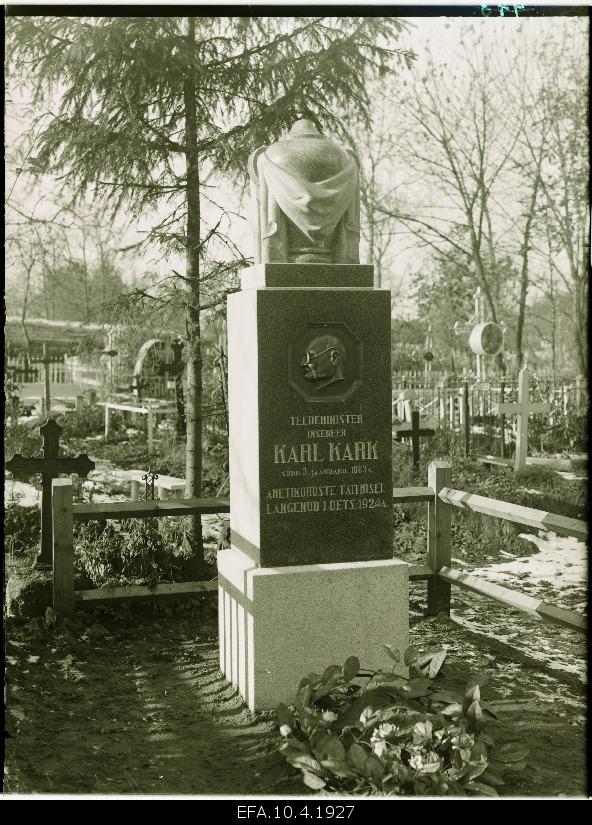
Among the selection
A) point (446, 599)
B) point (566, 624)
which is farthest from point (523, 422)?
point (566, 624)

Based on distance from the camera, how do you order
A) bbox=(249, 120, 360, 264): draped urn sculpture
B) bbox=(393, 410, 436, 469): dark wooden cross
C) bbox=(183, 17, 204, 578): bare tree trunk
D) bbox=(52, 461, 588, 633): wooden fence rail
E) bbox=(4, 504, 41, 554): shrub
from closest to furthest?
bbox=(249, 120, 360, 264): draped urn sculpture
bbox=(52, 461, 588, 633): wooden fence rail
bbox=(4, 504, 41, 554): shrub
bbox=(183, 17, 204, 578): bare tree trunk
bbox=(393, 410, 436, 469): dark wooden cross

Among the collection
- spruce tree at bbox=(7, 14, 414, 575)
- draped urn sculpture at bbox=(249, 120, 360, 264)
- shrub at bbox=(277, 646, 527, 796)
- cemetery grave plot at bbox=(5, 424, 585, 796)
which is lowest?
cemetery grave plot at bbox=(5, 424, 585, 796)

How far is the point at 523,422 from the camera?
44.9 ft

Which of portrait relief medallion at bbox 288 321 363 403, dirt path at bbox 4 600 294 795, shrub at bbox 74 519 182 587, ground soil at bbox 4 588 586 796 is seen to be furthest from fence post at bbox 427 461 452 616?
shrub at bbox 74 519 182 587

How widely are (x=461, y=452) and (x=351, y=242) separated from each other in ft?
30.9

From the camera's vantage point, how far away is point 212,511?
237 inches

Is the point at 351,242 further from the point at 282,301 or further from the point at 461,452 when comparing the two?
the point at 461,452

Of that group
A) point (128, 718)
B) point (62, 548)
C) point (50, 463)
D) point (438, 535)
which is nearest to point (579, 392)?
point (438, 535)

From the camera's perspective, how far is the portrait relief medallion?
180 inches

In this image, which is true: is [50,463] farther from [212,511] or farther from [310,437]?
[310,437]

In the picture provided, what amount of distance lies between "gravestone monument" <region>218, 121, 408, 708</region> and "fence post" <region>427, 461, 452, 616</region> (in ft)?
5.20

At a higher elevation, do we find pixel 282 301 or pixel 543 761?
pixel 282 301

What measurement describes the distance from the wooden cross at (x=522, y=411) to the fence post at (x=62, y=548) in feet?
29.2

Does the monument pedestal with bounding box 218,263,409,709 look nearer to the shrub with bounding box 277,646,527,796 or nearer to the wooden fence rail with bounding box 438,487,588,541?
the shrub with bounding box 277,646,527,796
